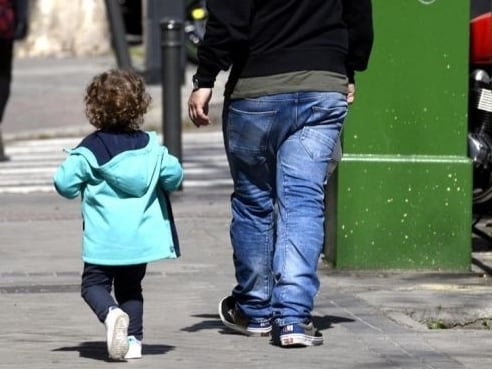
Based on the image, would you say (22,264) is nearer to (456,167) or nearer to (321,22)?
(456,167)

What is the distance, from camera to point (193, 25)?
2548cm

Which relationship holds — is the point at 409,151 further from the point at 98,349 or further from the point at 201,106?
the point at 98,349

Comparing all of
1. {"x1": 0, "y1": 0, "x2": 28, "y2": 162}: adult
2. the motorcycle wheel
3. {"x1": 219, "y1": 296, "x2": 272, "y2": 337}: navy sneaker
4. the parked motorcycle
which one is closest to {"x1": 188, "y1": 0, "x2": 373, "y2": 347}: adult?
{"x1": 219, "y1": 296, "x2": 272, "y2": 337}: navy sneaker

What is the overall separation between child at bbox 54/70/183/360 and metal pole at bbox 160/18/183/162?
19.6 ft

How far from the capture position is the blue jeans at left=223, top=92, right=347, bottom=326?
6.47 m

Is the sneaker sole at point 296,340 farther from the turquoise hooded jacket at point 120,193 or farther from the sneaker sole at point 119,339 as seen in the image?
the sneaker sole at point 119,339

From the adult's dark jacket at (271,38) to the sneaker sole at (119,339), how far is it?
1007 millimetres

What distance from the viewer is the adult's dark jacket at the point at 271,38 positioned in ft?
20.9

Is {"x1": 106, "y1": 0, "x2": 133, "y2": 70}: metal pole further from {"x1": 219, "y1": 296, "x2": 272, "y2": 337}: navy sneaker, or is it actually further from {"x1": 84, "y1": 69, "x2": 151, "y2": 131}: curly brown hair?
{"x1": 84, "y1": 69, "x2": 151, "y2": 131}: curly brown hair

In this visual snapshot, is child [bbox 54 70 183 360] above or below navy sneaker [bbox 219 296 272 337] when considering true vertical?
above

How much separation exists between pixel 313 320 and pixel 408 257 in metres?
1.39

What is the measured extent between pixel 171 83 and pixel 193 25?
13.3 metres

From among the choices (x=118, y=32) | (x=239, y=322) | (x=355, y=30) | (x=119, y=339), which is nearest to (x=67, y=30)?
(x=118, y=32)

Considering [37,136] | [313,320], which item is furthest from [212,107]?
[313,320]
